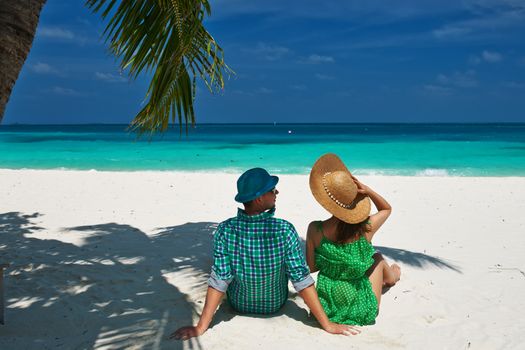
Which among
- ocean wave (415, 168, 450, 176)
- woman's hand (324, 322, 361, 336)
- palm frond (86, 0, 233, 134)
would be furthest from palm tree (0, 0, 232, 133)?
ocean wave (415, 168, 450, 176)

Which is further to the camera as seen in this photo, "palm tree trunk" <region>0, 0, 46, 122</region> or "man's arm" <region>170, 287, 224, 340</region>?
"man's arm" <region>170, 287, 224, 340</region>

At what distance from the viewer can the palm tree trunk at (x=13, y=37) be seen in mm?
2447

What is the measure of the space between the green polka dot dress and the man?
13 cm

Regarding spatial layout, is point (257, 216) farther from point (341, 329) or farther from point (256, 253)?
point (341, 329)

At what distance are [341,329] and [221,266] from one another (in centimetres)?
83

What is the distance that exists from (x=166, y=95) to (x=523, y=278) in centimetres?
348

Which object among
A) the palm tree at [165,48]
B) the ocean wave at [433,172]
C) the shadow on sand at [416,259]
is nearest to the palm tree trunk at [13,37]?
the palm tree at [165,48]

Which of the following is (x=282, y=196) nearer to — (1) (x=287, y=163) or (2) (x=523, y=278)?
(2) (x=523, y=278)

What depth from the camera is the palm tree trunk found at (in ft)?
8.03

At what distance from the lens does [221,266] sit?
3.02 m

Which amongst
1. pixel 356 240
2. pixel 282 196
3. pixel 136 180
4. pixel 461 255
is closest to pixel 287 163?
pixel 136 180

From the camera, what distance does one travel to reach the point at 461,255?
205 inches

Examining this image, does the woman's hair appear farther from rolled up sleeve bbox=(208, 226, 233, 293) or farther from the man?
rolled up sleeve bbox=(208, 226, 233, 293)

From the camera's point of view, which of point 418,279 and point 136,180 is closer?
point 418,279
